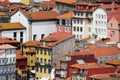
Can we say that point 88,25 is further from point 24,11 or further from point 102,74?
point 102,74

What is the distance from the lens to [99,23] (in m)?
73.8

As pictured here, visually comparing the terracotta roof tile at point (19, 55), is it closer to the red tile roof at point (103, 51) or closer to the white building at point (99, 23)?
the red tile roof at point (103, 51)

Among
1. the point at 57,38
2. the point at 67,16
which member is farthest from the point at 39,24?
the point at 57,38

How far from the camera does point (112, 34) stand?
71.9m

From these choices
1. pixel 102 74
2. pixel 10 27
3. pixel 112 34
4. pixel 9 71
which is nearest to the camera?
pixel 102 74

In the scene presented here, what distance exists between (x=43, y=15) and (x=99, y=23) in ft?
24.4

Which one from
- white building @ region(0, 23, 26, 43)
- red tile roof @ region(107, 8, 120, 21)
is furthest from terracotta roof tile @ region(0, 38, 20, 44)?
red tile roof @ region(107, 8, 120, 21)

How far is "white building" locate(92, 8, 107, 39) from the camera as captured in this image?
73.1m

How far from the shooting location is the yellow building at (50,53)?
67.1 metres

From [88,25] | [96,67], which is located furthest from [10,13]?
[96,67]

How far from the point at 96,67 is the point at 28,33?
1870cm

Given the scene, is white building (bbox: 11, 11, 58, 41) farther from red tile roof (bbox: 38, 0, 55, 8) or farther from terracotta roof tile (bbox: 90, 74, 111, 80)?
terracotta roof tile (bbox: 90, 74, 111, 80)

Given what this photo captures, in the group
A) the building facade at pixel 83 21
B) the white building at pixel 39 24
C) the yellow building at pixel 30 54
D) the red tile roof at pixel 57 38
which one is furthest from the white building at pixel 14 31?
the red tile roof at pixel 57 38

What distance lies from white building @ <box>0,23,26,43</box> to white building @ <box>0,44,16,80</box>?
432 inches
